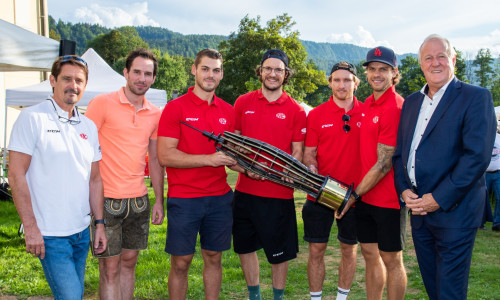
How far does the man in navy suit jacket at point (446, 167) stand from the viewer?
307cm

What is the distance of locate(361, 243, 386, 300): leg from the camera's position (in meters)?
4.29

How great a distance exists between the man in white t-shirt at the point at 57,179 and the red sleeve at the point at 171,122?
0.88 metres

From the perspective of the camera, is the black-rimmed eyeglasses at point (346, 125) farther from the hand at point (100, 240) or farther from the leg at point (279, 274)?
the hand at point (100, 240)

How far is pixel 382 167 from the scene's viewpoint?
12.9 ft

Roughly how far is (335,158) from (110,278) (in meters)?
2.63

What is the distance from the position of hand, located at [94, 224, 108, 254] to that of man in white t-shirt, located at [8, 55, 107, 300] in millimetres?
298

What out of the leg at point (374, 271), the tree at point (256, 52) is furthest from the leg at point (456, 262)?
the tree at point (256, 52)

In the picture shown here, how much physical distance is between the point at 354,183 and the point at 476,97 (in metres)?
1.64

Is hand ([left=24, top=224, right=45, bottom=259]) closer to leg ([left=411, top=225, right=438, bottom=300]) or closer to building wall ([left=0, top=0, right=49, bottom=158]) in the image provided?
leg ([left=411, top=225, right=438, bottom=300])

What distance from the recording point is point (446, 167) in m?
3.22

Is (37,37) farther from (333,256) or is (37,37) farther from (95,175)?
(333,256)

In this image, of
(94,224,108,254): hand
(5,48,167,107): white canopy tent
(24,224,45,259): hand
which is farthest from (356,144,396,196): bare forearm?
(5,48,167,107): white canopy tent

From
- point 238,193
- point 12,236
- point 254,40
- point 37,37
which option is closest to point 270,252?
point 238,193

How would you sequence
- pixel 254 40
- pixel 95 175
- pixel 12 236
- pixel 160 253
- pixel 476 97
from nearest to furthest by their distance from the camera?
1. pixel 476 97
2. pixel 95 175
3. pixel 160 253
4. pixel 12 236
5. pixel 254 40
